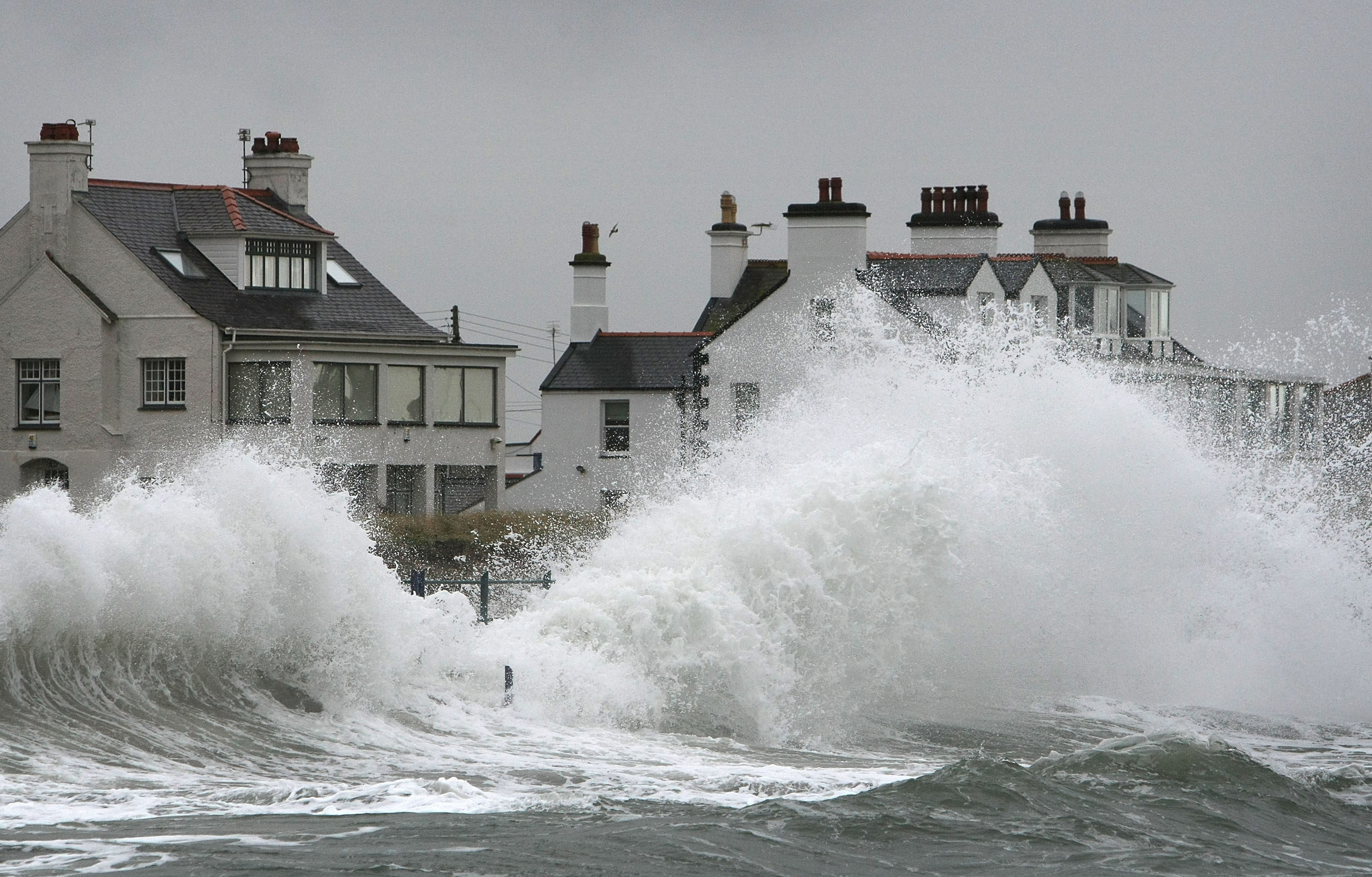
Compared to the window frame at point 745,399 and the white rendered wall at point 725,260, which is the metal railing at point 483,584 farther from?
the white rendered wall at point 725,260

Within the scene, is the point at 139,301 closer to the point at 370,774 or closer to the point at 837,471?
the point at 837,471

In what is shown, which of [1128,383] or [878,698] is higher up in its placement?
[1128,383]

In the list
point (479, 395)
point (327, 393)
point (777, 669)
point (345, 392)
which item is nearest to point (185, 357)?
point (327, 393)

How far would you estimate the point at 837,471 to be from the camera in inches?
801

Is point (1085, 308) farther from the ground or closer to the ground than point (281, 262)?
closer to the ground

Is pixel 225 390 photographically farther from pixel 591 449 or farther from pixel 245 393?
pixel 591 449

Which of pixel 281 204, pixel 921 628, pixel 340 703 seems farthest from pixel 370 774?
pixel 281 204

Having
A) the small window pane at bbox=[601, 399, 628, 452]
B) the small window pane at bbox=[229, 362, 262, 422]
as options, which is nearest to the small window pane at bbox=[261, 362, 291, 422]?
the small window pane at bbox=[229, 362, 262, 422]

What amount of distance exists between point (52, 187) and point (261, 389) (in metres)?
6.02

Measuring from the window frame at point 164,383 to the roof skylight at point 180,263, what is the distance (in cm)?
193

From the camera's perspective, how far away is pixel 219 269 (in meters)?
37.3

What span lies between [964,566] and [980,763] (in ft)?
19.5

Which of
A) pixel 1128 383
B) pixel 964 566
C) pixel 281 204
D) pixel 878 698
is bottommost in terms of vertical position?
pixel 878 698

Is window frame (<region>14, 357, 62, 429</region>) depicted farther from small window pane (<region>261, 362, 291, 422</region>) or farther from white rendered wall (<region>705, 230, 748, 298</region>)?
white rendered wall (<region>705, 230, 748, 298</region>)
